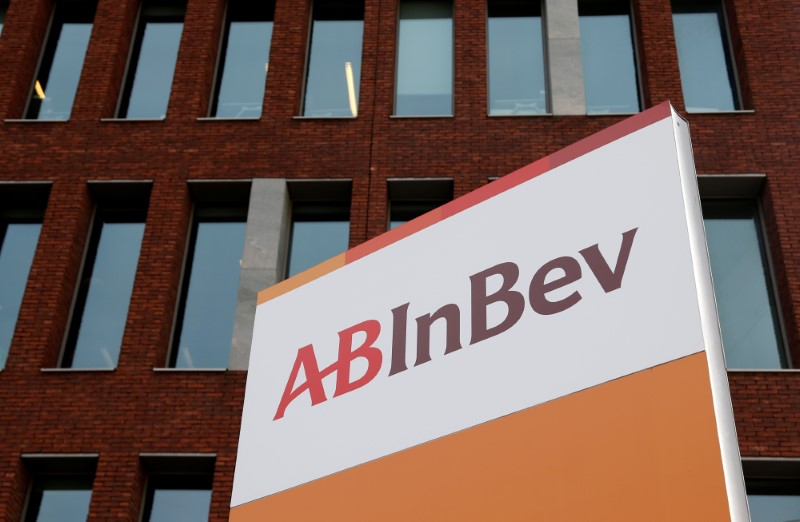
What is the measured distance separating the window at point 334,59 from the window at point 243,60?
0.92 m

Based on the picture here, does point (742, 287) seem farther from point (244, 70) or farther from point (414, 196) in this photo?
point (244, 70)

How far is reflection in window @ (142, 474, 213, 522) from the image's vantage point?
15641mm

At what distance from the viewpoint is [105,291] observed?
58.6 feet

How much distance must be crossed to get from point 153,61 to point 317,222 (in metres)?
5.17

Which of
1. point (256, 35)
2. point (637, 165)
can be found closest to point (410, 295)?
point (637, 165)

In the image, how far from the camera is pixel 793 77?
18.3 metres

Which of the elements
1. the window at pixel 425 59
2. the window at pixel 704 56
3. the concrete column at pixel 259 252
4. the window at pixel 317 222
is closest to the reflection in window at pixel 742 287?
the window at pixel 704 56

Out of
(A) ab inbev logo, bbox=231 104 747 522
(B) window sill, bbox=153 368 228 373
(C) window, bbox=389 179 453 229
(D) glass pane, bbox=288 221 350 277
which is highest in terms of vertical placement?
(C) window, bbox=389 179 453 229

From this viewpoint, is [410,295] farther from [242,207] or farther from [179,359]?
[242,207]

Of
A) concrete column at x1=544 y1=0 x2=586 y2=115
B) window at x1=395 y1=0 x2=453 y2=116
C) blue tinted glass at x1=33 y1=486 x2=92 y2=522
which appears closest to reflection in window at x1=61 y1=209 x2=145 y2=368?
blue tinted glass at x1=33 y1=486 x2=92 y2=522

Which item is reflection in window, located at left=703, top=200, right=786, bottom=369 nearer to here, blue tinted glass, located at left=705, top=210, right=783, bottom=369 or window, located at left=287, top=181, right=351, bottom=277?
blue tinted glass, located at left=705, top=210, right=783, bottom=369

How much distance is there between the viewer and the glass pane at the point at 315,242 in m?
18.1

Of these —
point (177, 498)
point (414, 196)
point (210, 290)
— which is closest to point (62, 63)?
point (210, 290)

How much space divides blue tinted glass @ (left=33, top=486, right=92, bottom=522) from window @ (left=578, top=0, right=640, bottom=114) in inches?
431
